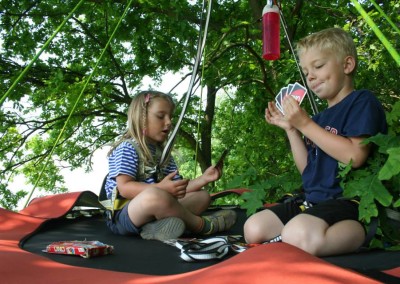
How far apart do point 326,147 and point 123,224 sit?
817 millimetres

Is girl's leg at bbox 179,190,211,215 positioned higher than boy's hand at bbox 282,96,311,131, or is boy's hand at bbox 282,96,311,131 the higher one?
boy's hand at bbox 282,96,311,131

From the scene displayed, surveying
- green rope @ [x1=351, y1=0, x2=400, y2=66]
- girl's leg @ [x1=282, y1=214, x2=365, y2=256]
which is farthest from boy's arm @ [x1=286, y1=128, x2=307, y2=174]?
green rope @ [x1=351, y1=0, x2=400, y2=66]

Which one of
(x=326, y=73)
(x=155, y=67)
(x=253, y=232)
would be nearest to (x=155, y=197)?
(x=253, y=232)

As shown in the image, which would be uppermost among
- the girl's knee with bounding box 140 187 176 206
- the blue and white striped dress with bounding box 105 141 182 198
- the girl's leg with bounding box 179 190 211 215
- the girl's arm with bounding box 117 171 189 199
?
the blue and white striped dress with bounding box 105 141 182 198

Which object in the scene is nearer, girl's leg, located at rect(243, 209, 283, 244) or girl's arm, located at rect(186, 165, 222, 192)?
girl's leg, located at rect(243, 209, 283, 244)

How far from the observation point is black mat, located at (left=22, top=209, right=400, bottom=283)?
1076 mm

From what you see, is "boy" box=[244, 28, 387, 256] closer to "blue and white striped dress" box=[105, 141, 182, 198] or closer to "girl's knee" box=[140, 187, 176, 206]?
"girl's knee" box=[140, 187, 176, 206]

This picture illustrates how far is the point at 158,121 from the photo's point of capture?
198 centimetres

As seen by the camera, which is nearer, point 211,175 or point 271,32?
point 211,175

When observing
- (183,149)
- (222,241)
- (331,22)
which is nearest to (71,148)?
(183,149)

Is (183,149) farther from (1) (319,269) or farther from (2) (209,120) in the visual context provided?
(1) (319,269)

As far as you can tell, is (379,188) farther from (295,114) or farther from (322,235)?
(295,114)

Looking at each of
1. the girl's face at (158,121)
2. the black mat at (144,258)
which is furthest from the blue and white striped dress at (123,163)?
the black mat at (144,258)

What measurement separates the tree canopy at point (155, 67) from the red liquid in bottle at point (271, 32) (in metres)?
1.06
